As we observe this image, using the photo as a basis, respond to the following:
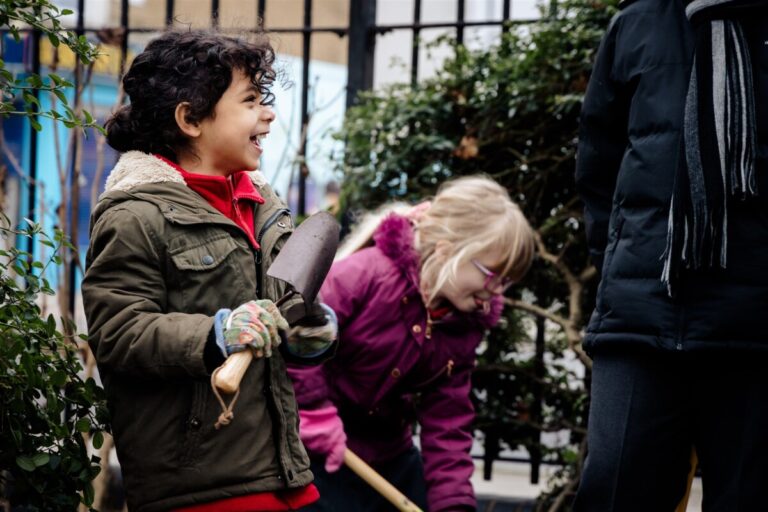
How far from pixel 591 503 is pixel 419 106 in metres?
2.00

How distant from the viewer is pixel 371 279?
121 inches

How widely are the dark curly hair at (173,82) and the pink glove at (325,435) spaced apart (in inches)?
39.0

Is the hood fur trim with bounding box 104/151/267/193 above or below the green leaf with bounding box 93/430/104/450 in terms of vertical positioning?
above

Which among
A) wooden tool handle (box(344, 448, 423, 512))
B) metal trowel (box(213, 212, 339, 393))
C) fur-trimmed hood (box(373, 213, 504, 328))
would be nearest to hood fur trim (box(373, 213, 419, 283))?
fur-trimmed hood (box(373, 213, 504, 328))

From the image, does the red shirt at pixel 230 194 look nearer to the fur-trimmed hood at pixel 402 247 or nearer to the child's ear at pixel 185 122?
the child's ear at pixel 185 122

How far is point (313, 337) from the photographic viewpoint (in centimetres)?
218

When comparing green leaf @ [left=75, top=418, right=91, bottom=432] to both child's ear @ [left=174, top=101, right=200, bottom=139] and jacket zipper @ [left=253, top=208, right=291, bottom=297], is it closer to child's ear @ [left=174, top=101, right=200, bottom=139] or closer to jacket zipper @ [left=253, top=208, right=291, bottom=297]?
jacket zipper @ [left=253, top=208, right=291, bottom=297]

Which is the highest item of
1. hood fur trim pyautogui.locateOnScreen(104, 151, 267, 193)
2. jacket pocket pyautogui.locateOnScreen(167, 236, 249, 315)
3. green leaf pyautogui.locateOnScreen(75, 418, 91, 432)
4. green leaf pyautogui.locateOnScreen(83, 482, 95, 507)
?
hood fur trim pyautogui.locateOnScreen(104, 151, 267, 193)

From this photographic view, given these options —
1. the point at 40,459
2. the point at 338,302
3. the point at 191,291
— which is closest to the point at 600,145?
the point at 338,302

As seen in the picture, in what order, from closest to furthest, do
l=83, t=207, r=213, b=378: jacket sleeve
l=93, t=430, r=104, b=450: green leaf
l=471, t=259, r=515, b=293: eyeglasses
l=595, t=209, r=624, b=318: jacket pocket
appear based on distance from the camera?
1. l=83, t=207, r=213, b=378: jacket sleeve
2. l=93, t=430, r=104, b=450: green leaf
3. l=595, t=209, r=624, b=318: jacket pocket
4. l=471, t=259, r=515, b=293: eyeglasses

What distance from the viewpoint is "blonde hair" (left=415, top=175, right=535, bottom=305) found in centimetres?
301

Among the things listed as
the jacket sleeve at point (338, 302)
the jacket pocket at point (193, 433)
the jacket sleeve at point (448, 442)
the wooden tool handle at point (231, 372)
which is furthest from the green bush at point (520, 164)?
the wooden tool handle at point (231, 372)

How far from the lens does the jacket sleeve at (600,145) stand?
8.71ft

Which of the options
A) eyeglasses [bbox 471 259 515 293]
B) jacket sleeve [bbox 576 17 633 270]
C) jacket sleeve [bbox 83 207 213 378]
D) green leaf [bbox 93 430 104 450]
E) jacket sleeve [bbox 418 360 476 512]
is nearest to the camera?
jacket sleeve [bbox 83 207 213 378]
